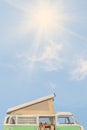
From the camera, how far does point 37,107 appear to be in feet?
90.7

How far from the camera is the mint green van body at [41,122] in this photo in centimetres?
2720

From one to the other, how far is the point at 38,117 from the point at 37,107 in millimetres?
632

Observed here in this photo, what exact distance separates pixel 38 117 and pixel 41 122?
358 mm

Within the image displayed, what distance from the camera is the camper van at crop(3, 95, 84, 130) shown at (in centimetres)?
2722

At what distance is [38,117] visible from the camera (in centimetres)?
2741

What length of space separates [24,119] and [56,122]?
196 cm

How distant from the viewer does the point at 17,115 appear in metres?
27.5

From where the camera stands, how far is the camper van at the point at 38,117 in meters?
27.2

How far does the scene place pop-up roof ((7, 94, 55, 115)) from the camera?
1086 inches

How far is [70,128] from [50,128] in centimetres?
120

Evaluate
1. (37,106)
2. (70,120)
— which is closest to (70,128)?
(70,120)

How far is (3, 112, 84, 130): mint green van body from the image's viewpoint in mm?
27203

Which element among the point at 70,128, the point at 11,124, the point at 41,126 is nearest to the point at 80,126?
the point at 70,128

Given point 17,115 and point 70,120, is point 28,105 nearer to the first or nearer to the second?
point 17,115
